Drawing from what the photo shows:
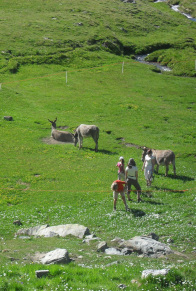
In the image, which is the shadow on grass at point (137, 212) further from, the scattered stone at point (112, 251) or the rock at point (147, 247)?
the scattered stone at point (112, 251)

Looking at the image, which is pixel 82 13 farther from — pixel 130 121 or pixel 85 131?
pixel 85 131

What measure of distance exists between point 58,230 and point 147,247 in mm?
5965

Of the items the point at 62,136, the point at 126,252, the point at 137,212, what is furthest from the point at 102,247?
the point at 62,136

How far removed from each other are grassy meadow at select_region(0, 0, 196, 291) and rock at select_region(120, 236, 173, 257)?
0.48 metres

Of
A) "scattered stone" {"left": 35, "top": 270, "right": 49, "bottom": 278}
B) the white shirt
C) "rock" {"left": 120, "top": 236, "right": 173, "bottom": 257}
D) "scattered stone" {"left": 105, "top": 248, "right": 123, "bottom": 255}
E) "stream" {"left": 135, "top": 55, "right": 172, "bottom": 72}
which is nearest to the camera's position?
"scattered stone" {"left": 35, "top": 270, "right": 49, "bottom": 278}

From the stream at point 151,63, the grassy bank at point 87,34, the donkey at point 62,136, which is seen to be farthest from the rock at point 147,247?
the stream at point 151,63

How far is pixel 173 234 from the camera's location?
20625 millimetres

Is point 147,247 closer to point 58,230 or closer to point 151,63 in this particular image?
point 58,230

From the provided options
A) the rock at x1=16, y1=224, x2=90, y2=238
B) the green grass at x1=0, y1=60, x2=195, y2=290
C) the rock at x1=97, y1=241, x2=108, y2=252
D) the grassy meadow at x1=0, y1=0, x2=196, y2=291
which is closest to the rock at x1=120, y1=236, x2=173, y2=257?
the grassy meadow at x1=0, y1=0, x2=196, y2=291

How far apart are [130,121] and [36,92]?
52.8ft

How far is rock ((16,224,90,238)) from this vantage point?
69.4 ft

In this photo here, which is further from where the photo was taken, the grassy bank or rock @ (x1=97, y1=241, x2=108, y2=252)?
the grassy bank

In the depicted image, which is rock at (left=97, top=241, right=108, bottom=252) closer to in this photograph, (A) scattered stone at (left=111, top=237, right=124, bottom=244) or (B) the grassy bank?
(A) scattered stone at (left=111, top=237, right=124, bottom=244)

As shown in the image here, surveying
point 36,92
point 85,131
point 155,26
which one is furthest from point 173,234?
point 155,26
